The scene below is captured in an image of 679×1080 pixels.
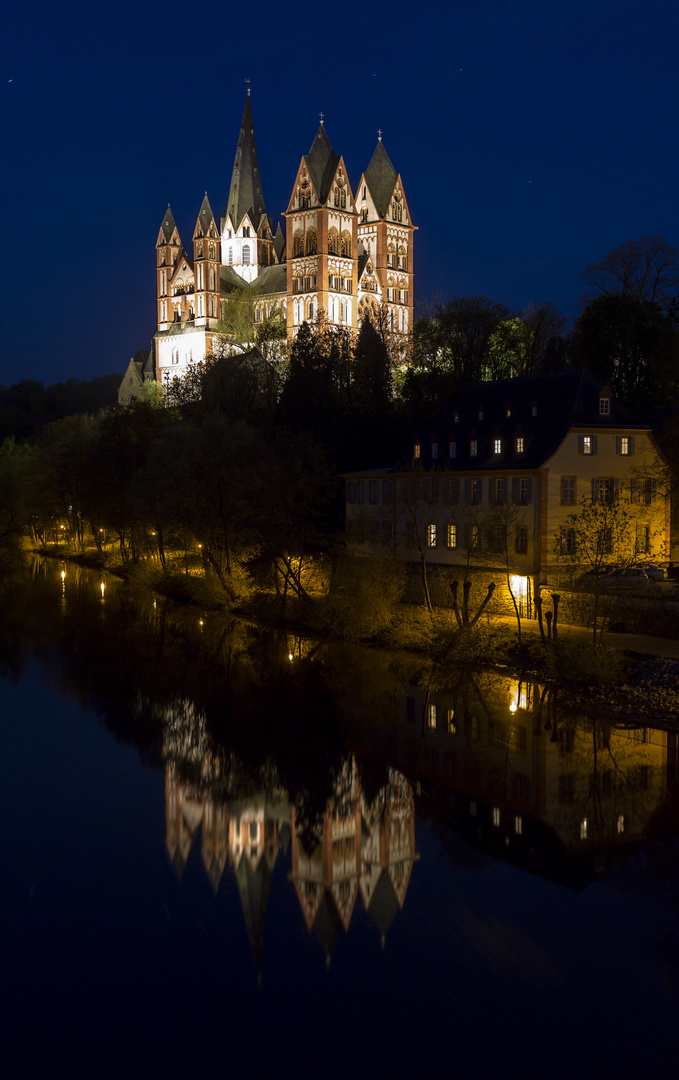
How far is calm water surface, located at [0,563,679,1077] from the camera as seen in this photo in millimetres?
13156

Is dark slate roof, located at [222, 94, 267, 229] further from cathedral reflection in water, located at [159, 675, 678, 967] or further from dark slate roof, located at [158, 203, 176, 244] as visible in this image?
cathedral reflection in water, located at [159, 675, 678, 967]

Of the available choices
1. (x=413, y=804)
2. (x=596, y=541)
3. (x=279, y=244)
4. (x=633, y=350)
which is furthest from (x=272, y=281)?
(x=413, y=804)

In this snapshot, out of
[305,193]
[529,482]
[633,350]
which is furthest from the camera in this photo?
[305,193]

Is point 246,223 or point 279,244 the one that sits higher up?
point 246,223

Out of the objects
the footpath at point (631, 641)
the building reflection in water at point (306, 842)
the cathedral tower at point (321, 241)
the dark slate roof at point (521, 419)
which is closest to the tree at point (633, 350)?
the dark slate roof at point (521, 419)

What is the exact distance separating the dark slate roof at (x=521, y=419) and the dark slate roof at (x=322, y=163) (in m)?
89.3

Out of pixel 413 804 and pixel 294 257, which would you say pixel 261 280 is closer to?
pixel 294 257

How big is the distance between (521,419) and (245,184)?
11836 centimetres

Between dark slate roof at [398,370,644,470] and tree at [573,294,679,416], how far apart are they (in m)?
13.2

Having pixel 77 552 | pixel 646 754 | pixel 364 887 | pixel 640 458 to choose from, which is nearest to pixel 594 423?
pixel 640 458

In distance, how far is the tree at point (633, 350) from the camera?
180ft

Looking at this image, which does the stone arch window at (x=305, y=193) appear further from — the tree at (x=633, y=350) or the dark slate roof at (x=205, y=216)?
the tree at (x=633, y=350)

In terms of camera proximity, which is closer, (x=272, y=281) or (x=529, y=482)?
(x=529, y=482)

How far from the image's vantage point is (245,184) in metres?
148
